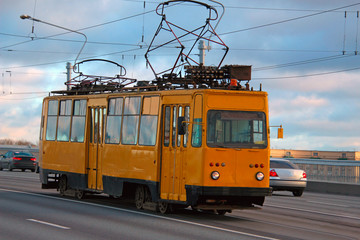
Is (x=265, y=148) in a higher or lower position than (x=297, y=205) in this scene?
higher

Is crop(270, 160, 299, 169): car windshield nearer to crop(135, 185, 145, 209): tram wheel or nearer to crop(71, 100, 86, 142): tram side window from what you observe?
crop(71, 100, 86, 142): tram side window

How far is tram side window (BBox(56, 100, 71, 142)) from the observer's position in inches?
851

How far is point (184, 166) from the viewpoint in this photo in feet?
51.8

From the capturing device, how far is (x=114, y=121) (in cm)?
1888

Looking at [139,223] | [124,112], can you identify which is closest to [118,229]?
[139,223]

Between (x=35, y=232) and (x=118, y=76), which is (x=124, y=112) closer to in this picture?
(x=118, y=76)

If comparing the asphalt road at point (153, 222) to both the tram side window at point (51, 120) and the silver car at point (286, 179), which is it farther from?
the silver car at point (286, 179)

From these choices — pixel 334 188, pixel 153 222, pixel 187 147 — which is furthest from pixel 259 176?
pixel 334 188

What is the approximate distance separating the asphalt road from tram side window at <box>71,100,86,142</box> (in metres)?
1.88

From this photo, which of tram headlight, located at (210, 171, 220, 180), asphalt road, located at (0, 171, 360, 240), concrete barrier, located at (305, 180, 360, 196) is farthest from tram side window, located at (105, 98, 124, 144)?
concrete barrier, located at (305, 180, 360, 196)

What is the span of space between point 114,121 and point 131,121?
0.99 meters

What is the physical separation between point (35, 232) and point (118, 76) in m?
9.91

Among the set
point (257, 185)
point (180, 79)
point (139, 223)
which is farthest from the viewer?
point (180, 79)

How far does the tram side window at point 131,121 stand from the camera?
1778 centimetres
